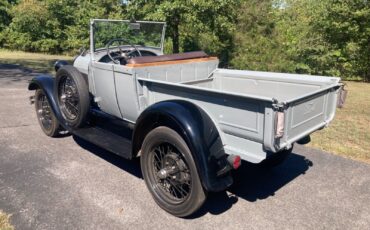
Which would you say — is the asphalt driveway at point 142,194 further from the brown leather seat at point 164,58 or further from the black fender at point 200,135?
the brown leather seat at point 164,58

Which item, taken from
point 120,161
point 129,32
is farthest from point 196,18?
point 120,161

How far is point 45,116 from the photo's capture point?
588 centimetres

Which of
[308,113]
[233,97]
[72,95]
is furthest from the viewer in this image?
[72,95]

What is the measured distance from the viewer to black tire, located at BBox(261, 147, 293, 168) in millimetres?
4367

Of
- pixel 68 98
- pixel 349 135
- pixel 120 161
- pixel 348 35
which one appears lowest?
pixel 349 135

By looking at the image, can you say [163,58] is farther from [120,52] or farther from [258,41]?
[258,41]

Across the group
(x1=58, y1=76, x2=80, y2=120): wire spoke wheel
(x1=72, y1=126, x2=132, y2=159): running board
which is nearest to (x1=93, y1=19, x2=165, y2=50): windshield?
(x1=58, y1=76, x2=80, y2=120): wire spoke wheel

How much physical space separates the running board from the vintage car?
1 cm

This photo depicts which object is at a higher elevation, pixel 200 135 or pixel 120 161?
pixel 200 135

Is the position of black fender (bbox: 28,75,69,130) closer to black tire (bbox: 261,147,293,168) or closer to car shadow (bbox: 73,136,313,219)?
car shadow (bbox: 73,136,313,219)

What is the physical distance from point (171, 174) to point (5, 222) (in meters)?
1.60

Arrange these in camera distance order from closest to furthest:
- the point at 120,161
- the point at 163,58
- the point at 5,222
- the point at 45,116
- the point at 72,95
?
the point at 5,222 < the point at 163,58 < the point at 120,161 < the point at 72,95 < the point at 45,116

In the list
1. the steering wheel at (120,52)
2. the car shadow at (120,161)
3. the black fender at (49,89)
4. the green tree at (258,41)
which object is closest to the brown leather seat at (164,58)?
the steering wheel at (120,52)

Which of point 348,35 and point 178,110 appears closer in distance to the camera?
point 178,110
